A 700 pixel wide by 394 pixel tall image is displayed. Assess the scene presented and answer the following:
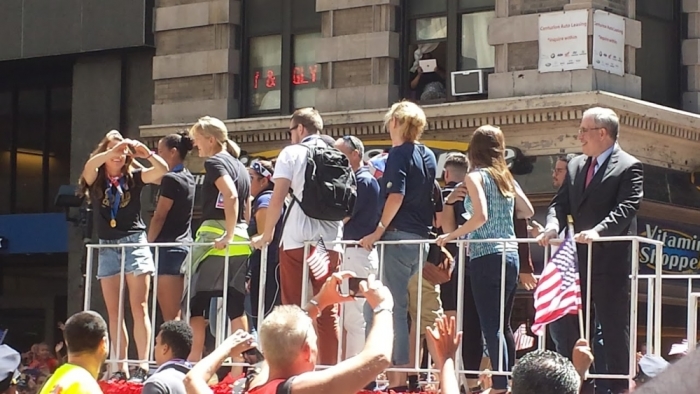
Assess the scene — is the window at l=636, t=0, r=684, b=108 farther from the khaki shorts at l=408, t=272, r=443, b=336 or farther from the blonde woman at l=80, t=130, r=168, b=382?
the blonde woman at l=80, t=130, r=168, b=382

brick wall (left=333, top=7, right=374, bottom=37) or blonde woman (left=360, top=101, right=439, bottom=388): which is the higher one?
brick wall (left=333, top=7, right=374, bottom=37)

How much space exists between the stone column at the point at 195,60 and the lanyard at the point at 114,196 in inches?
347

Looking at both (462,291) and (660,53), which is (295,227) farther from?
(660,53)

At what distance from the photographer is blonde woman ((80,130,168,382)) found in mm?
9820

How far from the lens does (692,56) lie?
17094 mm

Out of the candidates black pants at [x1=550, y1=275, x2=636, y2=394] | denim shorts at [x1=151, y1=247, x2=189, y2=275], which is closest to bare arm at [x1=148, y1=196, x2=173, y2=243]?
denim shorts at [x1=151, y1=247, x2=189, y2=275]

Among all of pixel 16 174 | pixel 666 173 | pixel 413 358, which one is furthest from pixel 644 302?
pixel 16 174

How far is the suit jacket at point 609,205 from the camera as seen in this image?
26.4ft

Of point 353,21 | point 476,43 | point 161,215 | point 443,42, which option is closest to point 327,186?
point 161,215

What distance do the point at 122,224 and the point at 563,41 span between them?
7624 millimetres

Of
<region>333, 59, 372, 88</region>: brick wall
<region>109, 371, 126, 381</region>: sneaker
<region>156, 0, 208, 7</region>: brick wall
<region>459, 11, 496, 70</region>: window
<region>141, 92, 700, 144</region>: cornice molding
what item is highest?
<region>156, 0, 208, 7</region>: brick wall

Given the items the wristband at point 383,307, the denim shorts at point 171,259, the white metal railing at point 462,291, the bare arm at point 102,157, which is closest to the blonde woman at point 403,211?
the white metal railing at point 462,291

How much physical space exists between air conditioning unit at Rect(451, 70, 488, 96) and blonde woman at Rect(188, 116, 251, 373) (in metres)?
7.19

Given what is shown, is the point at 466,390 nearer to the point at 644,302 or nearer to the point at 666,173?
the point at 644,302
